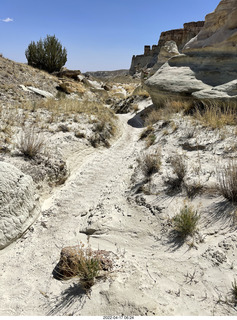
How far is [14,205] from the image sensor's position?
12.0ft

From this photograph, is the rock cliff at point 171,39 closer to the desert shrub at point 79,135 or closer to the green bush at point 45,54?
the green bush at point 45,54

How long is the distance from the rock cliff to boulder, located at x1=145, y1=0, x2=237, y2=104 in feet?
141

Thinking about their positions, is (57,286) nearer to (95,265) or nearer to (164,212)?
(95,265)

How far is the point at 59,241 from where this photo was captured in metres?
3.53

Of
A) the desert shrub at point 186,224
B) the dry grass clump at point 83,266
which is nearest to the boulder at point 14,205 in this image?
the dry grass clump at point 83,266

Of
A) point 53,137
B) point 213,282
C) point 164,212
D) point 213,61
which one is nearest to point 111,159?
point 53,137

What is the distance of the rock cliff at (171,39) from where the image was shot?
53.8m

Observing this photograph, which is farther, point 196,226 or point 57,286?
point 196,226

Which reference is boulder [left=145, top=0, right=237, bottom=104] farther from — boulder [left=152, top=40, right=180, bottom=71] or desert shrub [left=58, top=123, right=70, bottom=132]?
desert shrub [left=58, top=123, right=70, bottom=132]

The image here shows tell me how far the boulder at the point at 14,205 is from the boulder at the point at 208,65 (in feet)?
21.2

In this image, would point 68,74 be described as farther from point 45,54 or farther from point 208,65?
point 208,65

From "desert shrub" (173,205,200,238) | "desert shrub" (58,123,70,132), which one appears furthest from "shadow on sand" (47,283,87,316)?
"desert shrub" (58,123,70,132)

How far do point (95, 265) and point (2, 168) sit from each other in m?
2.45

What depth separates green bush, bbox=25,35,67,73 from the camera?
20.7 meters
